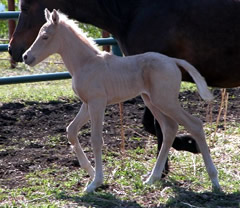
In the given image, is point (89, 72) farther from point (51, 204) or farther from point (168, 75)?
point (51, 204)

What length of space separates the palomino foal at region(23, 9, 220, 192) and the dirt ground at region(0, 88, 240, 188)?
973 mm

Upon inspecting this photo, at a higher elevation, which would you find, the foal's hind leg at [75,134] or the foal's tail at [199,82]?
the foal's tail at [199,82]

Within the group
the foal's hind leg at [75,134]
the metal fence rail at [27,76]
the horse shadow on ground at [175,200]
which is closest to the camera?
the horse shadow on ground at [175,200]

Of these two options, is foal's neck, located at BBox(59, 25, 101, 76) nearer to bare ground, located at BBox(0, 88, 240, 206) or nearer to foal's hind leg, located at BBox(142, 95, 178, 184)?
foal's hind leg, located at BBox(142, 95, 178, 184)

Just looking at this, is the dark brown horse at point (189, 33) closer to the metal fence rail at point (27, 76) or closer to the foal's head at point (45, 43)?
the foal's head at point (45, 43)

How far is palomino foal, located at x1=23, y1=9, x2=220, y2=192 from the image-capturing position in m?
4.72

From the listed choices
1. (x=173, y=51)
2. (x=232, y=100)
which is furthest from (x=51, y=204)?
(x=232, y=100)

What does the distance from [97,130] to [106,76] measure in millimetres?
407

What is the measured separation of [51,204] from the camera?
14.8 feet

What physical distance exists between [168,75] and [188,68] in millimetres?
184

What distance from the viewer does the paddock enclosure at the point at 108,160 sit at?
184 inches

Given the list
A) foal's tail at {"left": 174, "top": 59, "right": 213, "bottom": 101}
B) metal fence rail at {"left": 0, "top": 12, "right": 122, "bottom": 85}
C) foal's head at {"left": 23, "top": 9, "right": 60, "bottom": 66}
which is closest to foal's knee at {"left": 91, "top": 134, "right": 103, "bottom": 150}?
foal's head at {"left": 23, "top": 9, "right": 60, "bottom": 66}

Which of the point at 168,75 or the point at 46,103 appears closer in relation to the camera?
the point at 168,75

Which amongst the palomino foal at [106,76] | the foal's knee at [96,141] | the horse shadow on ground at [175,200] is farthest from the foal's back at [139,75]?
the horse shadow on ground at [175,200]
